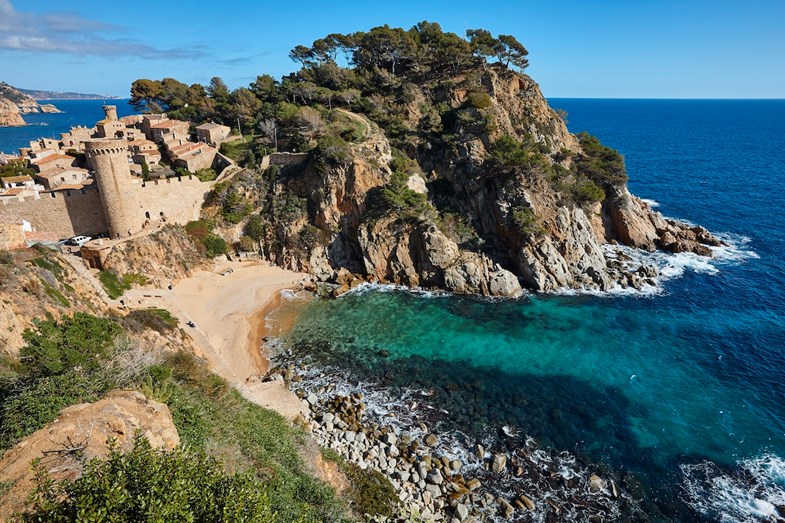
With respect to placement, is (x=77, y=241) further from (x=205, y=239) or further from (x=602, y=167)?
(x=602, y=167)

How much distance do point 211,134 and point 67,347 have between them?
38.2 metres

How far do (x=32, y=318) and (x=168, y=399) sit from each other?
10227mm

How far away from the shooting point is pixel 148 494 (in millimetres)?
7562

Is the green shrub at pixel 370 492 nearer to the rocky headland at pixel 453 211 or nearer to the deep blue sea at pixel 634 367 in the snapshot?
the deep blue sea at pixel 634 367

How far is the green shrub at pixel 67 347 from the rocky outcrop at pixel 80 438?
2.27m

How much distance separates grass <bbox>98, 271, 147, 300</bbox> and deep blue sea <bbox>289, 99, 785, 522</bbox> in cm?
1289

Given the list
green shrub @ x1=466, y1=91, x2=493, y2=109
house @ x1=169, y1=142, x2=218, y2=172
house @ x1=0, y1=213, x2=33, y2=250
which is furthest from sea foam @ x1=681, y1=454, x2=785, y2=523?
house @ x1=169, y1=142, x2=218, y2=172

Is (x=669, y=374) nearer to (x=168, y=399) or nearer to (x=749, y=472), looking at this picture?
(x=749, y=472)

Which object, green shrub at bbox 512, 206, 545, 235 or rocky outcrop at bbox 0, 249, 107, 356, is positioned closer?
rocky outcrop at bbox 0, 249, 107, 356

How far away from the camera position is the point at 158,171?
4084 cm

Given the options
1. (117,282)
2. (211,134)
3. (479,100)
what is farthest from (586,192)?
(117,282)

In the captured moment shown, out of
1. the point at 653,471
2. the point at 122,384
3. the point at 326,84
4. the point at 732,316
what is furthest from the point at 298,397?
the point at 326,84

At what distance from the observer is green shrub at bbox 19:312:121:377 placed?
539 inches

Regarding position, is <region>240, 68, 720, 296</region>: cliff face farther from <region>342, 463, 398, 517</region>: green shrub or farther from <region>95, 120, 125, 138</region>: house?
<region>95, 120, 125, 138</region>: house
